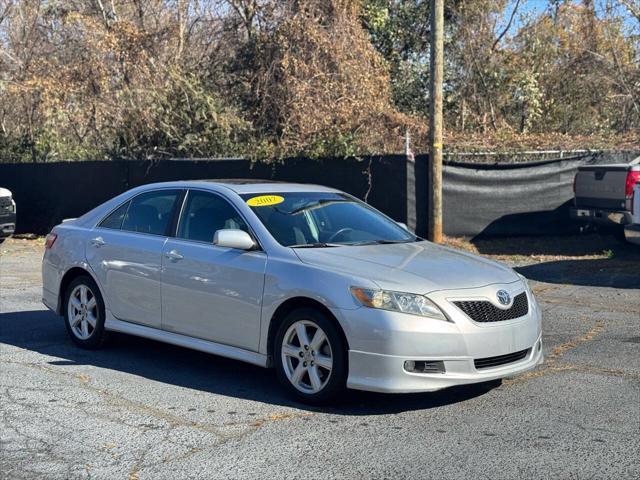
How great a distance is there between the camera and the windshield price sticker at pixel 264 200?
22.9 ft

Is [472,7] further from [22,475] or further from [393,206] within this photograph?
[22,475]

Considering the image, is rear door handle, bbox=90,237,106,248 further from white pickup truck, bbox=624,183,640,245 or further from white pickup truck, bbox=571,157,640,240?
white pickup truck, bbox=571,157,640,240

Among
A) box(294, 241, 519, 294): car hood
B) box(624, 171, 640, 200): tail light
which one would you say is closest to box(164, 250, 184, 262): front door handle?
box(294, 241, 519, 294): car hood

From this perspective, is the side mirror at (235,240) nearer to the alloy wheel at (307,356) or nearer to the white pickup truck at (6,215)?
the alloy wheel at (307,356)

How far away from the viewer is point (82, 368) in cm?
732

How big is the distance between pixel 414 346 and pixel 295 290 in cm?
95

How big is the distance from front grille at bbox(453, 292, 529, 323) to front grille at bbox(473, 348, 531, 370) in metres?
0.25

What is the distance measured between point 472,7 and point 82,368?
1922 centimetres

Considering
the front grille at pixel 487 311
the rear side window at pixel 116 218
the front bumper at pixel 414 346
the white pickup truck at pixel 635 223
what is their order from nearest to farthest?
the front bumper at pixel 414 346
the front grille at pixel 487 311
the rear side window at pixel 116 218
the white pickup truck at pixel 635 223

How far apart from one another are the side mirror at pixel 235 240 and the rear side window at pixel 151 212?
3.17ft

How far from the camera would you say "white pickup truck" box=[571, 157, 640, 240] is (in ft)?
43.5

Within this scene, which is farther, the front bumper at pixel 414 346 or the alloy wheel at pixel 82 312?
the alloy wheel at pixel 82 312

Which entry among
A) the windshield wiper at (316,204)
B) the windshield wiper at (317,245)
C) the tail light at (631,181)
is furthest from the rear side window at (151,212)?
the tail light at (631,181)

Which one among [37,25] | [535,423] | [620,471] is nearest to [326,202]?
[535,423]
